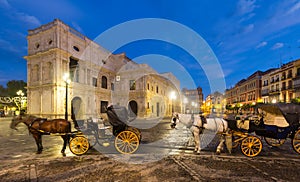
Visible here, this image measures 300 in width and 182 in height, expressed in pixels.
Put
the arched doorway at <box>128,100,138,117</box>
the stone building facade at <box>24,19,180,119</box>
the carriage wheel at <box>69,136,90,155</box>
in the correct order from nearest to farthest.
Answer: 1. the carriage wheel at <box>69,136,90,155</box>
2. the stone building facade at <box>24,19,180,119</box>
3. the arched doorway at <box>128,100,138,117</box>

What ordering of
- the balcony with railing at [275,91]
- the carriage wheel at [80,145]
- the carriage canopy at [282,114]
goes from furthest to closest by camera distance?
the balcony with railing at [275,91] → the carriage wheel at [80,145] → the carriage canopy at [282,114]

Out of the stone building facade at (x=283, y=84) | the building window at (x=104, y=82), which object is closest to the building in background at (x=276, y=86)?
the stone building facade at (x=283, y=84)

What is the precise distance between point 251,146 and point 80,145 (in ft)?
20.0

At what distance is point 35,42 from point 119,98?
14664 millimetres

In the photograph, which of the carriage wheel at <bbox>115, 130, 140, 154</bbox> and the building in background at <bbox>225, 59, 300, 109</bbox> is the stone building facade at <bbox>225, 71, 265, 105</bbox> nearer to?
the building in background at <bbox>225, 59, 300, 109</bbox>

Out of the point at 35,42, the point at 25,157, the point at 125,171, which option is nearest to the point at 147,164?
the point at 125,171

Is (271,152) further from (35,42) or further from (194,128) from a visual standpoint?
(35,42)

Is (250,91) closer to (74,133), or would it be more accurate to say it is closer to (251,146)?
(251,146)

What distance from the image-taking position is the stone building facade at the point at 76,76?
1803cm

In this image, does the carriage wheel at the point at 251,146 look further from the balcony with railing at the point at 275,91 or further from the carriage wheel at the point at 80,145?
the balcony with railing at the point at 275,91

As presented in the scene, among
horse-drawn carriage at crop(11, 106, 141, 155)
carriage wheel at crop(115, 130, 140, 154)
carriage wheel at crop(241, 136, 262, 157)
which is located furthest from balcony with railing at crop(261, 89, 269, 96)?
horse-drawn carriage at crop(11, 106, 141, 155)

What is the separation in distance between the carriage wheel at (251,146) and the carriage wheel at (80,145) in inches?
220

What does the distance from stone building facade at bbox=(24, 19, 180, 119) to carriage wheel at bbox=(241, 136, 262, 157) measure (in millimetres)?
16902

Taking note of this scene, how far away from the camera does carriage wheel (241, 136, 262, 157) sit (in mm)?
5242
